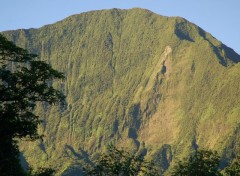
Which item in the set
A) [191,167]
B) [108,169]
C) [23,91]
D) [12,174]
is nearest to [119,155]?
[108,169]

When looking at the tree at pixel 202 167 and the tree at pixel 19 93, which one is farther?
the tree at pixel 202 167

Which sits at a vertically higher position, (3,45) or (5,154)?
(3,45)

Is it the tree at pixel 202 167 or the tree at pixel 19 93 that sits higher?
the tree at pixel 19 93

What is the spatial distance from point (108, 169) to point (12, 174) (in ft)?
107

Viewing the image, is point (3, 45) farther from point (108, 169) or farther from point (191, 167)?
point (191, 167)

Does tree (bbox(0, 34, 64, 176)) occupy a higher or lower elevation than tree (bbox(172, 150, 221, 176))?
higher

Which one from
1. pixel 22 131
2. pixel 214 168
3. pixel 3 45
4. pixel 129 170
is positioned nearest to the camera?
pixel 3 45

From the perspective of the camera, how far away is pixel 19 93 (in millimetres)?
44406

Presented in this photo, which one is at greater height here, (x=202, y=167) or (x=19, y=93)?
(x=19, y=93)

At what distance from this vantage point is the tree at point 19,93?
44.3 metres

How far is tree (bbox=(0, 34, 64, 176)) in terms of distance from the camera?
44.3 metres

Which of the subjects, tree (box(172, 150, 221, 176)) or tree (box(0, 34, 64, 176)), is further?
tree (box(172, 150, 221, 176))

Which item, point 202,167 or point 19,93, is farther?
point 202,167

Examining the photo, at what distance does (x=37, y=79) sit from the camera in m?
45.5
